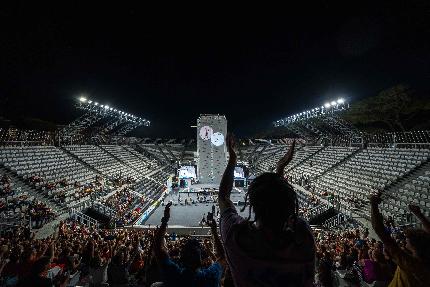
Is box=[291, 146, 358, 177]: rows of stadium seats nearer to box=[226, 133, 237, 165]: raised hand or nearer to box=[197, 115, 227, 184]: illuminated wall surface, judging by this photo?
box=[197, 115, 227, 184]: illuminated wall surface

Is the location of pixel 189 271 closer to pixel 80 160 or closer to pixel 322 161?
pixel 80 160

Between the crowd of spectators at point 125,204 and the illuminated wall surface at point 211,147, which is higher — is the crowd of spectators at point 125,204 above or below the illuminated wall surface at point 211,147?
below

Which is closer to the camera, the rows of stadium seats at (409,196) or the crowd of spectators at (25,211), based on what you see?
the crowd of spectators at (25,211)

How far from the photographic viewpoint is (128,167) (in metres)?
43.2

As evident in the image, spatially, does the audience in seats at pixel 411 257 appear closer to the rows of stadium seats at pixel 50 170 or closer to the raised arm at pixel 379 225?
the raised arm at pixel 379 225

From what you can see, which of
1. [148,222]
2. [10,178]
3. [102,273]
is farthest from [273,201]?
[148,222]

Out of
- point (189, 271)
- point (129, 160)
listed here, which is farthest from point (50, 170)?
point (189, 271)

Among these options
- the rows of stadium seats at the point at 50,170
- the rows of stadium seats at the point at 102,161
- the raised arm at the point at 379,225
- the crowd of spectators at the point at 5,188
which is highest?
the rows of stadium seats at the point at 102,161

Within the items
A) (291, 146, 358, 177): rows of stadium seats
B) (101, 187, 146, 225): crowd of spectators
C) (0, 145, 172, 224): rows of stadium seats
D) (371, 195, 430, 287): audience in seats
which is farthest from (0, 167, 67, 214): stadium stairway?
(291, 146, 358, 177): rows of stadium seats

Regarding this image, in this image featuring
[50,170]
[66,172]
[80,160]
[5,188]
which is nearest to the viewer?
[5,188]

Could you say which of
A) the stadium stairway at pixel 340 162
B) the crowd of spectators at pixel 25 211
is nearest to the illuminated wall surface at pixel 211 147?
the stadium stairway at pixel 340 162

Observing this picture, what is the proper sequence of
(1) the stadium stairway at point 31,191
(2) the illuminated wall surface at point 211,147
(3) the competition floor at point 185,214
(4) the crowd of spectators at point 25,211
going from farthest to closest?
(2) the illuminated wall surface at point 211,147 < (3) the competition floor at point 185,214 < (1) the stadium stairway at point 31,191 < (4) the crowd of spectators at point 25,211

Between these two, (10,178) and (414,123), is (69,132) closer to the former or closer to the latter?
(10,178)

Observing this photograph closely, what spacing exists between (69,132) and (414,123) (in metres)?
47.6
